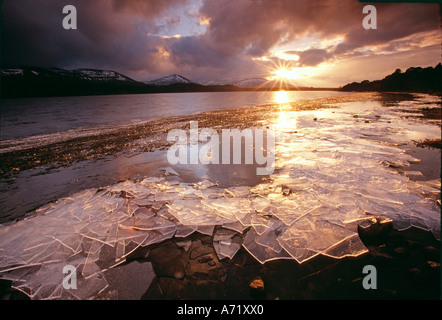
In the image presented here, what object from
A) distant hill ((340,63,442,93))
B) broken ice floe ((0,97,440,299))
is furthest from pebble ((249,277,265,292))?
distant hill ((340,63,442,93))

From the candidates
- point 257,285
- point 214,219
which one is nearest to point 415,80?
point 214,219

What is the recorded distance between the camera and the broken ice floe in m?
2.46

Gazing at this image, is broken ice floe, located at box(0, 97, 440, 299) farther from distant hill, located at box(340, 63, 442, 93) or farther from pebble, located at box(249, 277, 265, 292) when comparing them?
distant hill, located at box(340, 63, 442, 93)

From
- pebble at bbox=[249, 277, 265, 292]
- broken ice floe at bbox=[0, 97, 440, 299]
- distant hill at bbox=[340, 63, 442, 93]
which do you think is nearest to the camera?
pebble at bbox=[249, 277, 265, 292]

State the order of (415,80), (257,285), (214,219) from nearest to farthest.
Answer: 1. (257,285)
2. (214,219)
3. (415,80)

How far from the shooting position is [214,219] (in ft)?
10.6

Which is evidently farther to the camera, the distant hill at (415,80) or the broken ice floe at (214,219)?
the distant hill at (415,80)

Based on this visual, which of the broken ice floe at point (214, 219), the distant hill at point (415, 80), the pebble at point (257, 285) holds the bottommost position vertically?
the pebble at point (257, 285)

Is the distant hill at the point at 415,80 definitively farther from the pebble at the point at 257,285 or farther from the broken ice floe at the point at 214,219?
the pebble at the point at 257,285

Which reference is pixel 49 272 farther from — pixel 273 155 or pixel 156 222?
pixel 273 155

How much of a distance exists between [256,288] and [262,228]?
1065mm

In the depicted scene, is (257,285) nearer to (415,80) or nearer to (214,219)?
(214,219)

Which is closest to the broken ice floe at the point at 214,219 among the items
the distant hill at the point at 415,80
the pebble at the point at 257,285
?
the pebble at the point at 257,285

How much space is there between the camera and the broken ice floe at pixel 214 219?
2.46 meters
